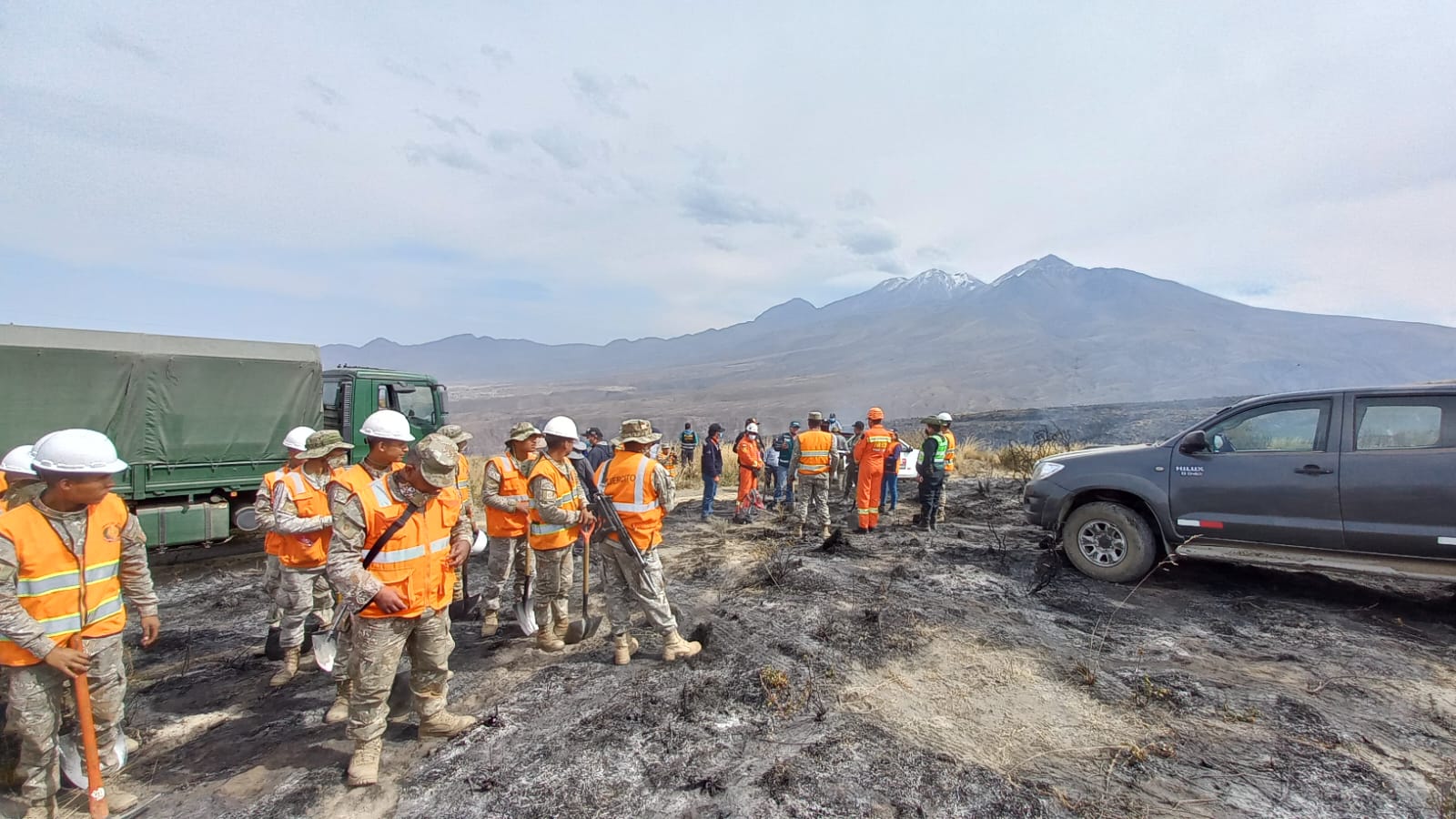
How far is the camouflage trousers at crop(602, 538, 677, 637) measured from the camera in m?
4.26

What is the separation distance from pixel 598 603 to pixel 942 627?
2.72 metres

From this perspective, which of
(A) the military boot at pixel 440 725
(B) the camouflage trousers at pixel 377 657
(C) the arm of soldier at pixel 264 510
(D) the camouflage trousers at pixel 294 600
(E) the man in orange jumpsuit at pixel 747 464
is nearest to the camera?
(B) the camouflage trousers at pixel 377 657

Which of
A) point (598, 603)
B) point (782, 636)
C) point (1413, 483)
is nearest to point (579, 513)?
point (598, 603)

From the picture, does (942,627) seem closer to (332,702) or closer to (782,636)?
(782,636)

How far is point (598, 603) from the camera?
5.08 m

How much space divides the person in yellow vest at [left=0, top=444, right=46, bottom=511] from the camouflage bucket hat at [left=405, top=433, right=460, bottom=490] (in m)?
2.23

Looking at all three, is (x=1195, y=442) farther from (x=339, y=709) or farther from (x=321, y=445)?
(x=321, y=445)

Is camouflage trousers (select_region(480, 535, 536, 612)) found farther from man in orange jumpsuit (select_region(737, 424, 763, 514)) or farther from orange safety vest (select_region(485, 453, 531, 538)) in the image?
man in orange jumpsuit (select_region(737, 424, 763, 514))

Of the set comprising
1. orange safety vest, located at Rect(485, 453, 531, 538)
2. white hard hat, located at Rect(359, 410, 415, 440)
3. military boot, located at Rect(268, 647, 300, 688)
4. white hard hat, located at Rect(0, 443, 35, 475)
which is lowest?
military boot, located at Rect(268, 647, 300, 688)

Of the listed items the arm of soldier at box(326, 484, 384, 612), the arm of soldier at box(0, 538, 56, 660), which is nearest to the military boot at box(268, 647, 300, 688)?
the arm of soldier at box(0, 538, 56, 660)

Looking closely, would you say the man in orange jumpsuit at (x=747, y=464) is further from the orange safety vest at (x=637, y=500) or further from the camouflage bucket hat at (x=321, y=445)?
the camouflage bucket hat at (x=321, y=445)

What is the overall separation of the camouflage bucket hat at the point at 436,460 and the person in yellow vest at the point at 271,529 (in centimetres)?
175

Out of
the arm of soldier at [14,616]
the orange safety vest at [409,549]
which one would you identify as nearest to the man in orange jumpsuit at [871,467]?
the orange safety vest at [409,549]

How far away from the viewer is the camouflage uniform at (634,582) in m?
4.26
